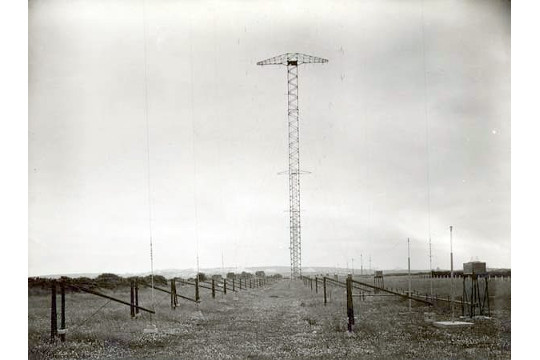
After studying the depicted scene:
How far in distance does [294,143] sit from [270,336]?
5.47 m

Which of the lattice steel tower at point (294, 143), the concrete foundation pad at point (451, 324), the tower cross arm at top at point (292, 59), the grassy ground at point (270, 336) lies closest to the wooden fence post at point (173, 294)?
the grassy ground at point (270, 336)

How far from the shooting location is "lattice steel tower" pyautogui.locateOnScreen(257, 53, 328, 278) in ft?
45.9

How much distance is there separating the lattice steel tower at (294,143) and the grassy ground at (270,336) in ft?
8.08

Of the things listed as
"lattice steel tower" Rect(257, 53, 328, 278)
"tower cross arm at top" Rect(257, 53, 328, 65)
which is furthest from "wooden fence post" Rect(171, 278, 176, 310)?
"tower cross arm at top" Rect(257, 53, 328, 65)

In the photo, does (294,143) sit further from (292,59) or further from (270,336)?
(270,336)

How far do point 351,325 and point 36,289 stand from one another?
842cm

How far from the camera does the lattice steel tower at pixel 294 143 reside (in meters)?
14.0

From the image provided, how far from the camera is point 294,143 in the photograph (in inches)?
589

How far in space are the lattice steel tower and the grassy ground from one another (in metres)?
2.46

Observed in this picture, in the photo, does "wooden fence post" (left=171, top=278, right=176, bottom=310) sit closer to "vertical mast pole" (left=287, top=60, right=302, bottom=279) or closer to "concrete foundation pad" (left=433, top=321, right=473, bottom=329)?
"vertical mast pole" (left=287, top=60, right=302, bottom=279)

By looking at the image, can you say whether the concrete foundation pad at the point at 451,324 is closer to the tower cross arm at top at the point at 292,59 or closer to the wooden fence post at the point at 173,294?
the tower cross arm at top at the point at 292,59
